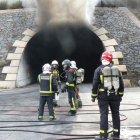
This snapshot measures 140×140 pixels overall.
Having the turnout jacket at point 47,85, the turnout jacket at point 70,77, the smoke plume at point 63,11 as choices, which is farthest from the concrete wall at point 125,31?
the turnout jacket at point 47,85

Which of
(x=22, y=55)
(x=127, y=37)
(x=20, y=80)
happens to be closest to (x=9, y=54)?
(x=22, y=55)

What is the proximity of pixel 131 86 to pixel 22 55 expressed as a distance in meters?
7.54

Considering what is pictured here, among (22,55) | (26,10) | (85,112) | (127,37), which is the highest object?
(26,10)

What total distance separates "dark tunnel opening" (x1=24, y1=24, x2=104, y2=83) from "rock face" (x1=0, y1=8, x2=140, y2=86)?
1202mm

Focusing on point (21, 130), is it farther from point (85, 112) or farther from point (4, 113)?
point (85, 112)

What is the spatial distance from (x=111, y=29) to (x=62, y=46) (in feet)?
23.3

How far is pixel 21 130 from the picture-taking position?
4.90m

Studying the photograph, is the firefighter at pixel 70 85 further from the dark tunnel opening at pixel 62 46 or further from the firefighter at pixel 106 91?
the dark tunnel opening at pixel 62 46

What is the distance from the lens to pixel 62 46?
21672 millimetres

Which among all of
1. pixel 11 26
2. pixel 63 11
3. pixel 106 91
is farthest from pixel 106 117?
pixel 11 26

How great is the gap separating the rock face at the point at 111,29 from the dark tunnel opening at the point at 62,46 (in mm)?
1202

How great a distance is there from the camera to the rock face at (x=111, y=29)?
1486 cm

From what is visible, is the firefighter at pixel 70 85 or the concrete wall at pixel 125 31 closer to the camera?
the firefighter at pixel 70 85

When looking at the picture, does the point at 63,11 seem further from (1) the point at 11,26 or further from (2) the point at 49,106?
(2) the point at 49,106
